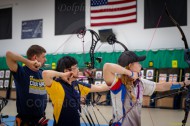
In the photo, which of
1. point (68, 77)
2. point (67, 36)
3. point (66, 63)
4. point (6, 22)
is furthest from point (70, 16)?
point (68, 77)

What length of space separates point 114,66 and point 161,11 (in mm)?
7080

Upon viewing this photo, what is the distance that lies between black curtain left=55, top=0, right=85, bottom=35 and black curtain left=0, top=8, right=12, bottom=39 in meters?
2.75

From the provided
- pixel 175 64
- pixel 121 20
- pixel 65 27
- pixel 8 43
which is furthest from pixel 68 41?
pixel 175 64

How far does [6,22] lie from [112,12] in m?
5.41

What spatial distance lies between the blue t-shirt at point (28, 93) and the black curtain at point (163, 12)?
22.5 ft

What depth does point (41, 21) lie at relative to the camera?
1063cm

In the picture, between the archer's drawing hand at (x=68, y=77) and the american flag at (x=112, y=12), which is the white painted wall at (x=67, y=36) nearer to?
the american flag at (x=112, y=12)

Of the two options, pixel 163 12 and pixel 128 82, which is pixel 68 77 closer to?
pixel 128 82

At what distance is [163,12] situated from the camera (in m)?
8.31

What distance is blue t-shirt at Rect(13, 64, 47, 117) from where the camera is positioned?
2.21m

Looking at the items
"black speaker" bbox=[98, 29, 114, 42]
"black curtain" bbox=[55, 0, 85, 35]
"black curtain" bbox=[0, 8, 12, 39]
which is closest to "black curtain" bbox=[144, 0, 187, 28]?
"black speaker" bbox=[98, 29, 114, 42]

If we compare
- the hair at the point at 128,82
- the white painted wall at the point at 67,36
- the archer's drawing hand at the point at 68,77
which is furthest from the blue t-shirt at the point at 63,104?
the white painted wall at the point at 67,36

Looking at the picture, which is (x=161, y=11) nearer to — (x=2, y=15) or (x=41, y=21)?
(x=41, y=21)

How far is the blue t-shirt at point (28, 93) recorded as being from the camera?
2207 mm
